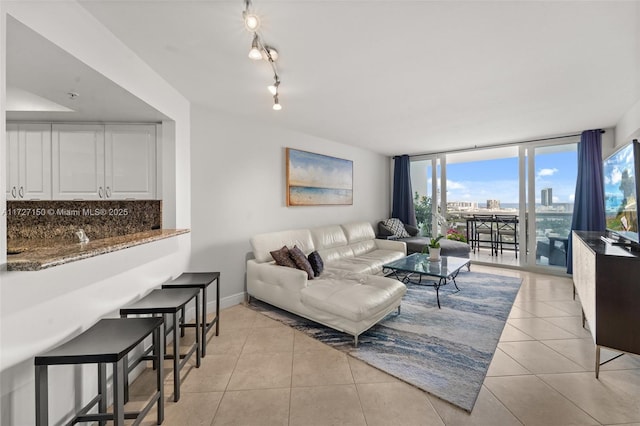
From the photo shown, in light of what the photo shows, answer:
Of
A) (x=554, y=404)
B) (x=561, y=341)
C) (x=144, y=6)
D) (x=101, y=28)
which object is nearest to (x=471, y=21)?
(x=144, y=6)

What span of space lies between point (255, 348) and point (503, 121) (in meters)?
4.20

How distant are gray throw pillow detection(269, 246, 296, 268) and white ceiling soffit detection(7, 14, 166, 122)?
185cm

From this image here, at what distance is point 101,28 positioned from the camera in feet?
5.45

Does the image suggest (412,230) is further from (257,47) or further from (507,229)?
(257,47)

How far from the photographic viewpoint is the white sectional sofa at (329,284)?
2396mm

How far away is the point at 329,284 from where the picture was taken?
282 cm

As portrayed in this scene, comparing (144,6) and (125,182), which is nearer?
(144,6)

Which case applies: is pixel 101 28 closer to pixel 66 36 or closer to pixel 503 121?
pixel 66 36

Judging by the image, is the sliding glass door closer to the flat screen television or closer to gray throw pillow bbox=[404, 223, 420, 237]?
gray throw pillow bbox=[404, 223, 420, 237]

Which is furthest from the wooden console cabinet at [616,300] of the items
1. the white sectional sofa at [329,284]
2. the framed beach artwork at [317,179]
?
the framed beach artwork at [317,179]

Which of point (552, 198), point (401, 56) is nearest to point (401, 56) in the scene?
point (401, 56)

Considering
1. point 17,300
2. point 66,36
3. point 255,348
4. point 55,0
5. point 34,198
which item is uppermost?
point 55,0

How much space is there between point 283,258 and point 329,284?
651mm

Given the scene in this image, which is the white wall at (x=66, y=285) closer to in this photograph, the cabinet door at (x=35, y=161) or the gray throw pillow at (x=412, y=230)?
the cabinet door at (x=35, y=161)
